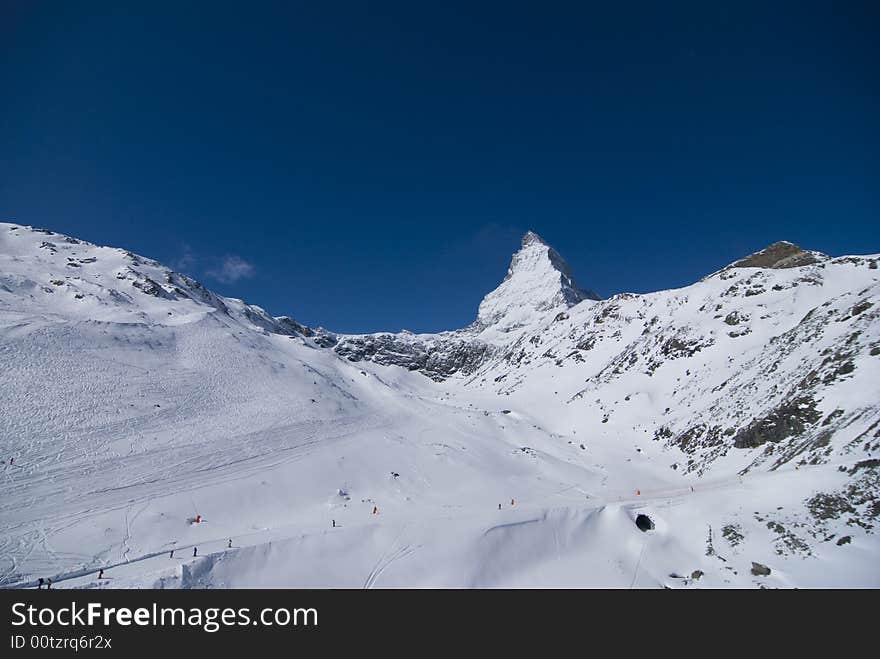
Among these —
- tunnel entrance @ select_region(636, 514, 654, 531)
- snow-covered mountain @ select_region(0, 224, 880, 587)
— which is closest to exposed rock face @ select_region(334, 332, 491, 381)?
snow-covered mountain @ select_region(0, 224, 880, 587)

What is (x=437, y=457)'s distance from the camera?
125ft

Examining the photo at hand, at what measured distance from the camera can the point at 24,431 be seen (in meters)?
27.9

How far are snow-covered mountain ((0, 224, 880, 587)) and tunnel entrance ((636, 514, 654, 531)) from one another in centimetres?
47

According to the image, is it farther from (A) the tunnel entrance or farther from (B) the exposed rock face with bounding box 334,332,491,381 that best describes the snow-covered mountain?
(B) the exposed rock face with bounding box 334,332,491,381

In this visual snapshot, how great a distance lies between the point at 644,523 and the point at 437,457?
714 inches

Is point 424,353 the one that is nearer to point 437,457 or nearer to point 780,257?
point 780,257

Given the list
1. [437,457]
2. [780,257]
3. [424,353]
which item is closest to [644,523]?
[437,457]

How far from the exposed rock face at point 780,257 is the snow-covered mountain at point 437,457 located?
27.6 inches

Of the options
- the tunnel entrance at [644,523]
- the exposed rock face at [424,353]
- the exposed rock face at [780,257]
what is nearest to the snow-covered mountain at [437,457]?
the tunnel entrance at [644,523]

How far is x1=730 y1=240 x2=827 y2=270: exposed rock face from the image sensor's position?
214 feet
